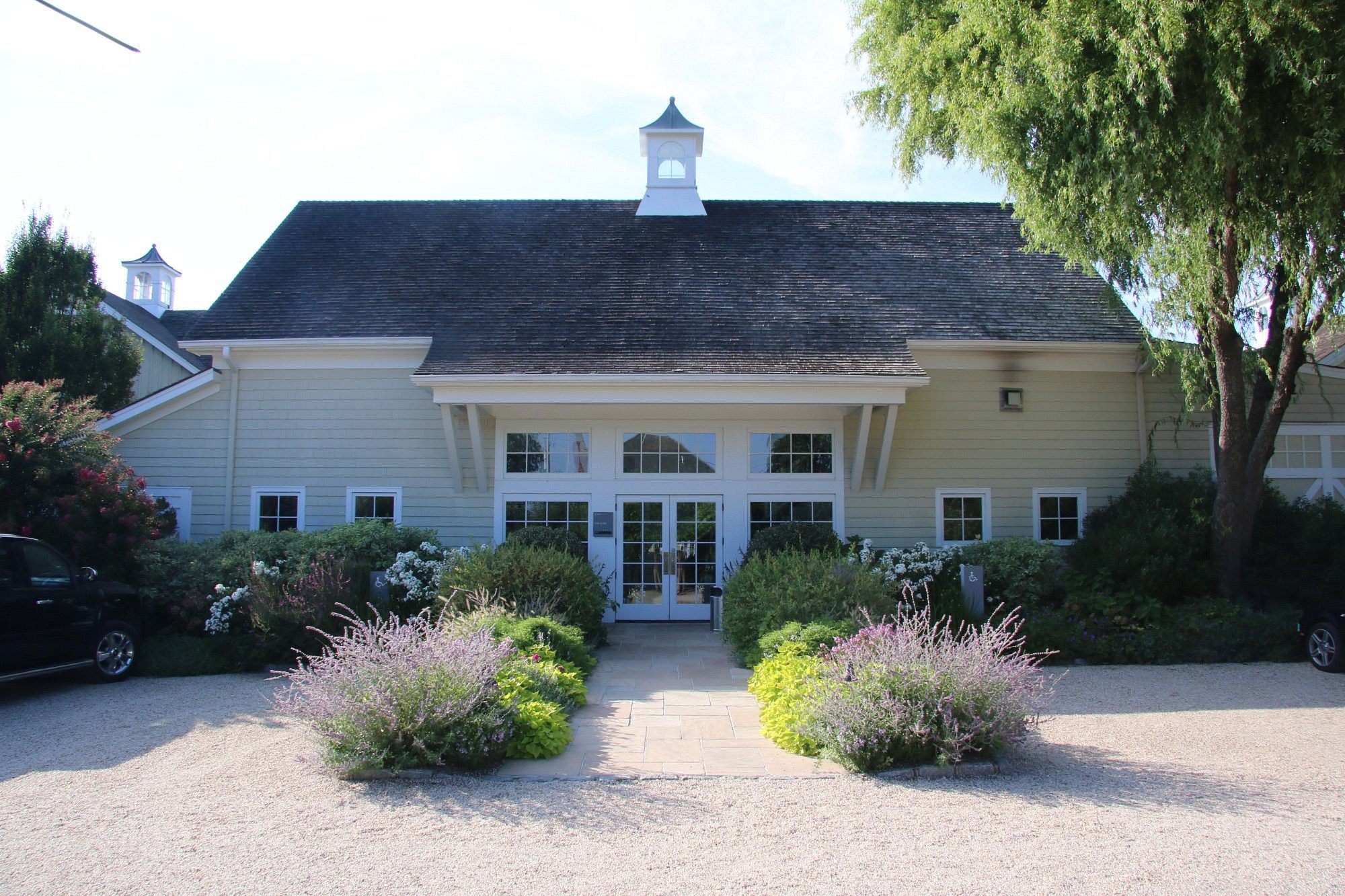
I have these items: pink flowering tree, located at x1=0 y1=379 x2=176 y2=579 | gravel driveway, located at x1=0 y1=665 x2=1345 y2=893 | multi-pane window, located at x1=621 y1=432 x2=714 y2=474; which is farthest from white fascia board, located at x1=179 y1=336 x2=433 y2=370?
gravel driveway, located at x1=0 y1=665 x2=1345 y2=893

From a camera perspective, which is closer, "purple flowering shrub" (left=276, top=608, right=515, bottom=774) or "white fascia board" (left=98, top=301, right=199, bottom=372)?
"purple flowering shrub" (left=276, top=608, right=515, bottom=774)

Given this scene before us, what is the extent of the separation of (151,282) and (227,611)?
20464 mm

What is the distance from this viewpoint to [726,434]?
514 inches

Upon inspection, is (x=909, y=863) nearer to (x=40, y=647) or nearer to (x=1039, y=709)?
(x=1039, y=709)

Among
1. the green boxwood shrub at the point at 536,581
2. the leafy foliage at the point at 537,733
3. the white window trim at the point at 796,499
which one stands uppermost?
the white window trim at the point at 796,499

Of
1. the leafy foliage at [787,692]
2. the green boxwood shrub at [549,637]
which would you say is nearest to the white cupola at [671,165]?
the green boxwood shrub at [549,637]

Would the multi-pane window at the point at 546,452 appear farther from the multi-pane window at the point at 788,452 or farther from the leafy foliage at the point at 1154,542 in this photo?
the leafy foliage at the point at 1154,542

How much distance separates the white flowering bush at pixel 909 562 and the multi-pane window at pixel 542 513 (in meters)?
4.18

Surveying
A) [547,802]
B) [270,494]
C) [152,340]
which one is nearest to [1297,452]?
[547,802]

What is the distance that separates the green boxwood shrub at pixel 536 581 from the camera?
9.88 metres

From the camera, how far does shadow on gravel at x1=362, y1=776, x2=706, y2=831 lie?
4895 millimetres

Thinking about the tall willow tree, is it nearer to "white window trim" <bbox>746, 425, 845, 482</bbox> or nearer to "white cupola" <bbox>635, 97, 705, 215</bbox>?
"white window trim" <bbox>746, 425, 845, 482</bbox>

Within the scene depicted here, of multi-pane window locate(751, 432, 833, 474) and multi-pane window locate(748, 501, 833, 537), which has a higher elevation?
multi-pane window locate(751, 432, 833, 474)

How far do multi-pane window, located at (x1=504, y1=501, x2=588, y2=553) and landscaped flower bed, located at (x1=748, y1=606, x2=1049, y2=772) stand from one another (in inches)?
276
